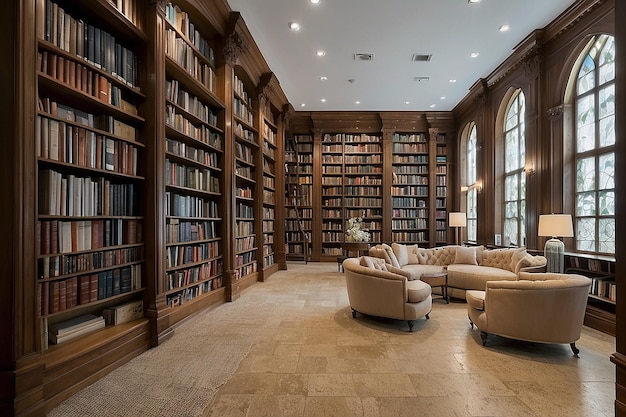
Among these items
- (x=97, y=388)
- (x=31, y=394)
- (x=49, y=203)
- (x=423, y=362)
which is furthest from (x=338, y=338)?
(x=49, y=203)

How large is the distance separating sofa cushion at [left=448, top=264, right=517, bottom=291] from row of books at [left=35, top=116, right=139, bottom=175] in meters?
4.65

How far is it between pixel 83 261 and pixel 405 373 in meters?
2.68

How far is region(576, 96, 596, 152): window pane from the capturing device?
4.28m

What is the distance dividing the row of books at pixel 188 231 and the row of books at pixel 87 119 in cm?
102

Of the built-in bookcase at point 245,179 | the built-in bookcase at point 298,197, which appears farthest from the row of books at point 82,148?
the built-in bookcase at point 298,197

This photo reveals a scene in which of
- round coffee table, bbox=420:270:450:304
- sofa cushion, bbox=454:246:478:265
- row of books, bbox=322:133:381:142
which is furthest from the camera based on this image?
row of books, bbox=322:133:381:142

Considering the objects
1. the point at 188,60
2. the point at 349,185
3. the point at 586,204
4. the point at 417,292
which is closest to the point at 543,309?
the point at 417,292

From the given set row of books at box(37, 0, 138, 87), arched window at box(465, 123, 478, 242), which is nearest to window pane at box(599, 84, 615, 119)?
arched window at box(465, 123, 478, 242)

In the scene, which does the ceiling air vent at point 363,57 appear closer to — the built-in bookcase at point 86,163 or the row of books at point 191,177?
the row of books at point 191,177

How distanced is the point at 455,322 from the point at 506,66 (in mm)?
4757

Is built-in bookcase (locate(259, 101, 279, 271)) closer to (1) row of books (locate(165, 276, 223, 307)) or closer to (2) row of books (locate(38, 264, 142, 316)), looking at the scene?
(1) row of books (locate(165, 276, 223, 307))

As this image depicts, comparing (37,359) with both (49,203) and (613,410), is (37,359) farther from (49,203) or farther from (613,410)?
(613,410)

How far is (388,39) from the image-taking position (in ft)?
16.2

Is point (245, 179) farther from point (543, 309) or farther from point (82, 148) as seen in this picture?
point (543, 309)
